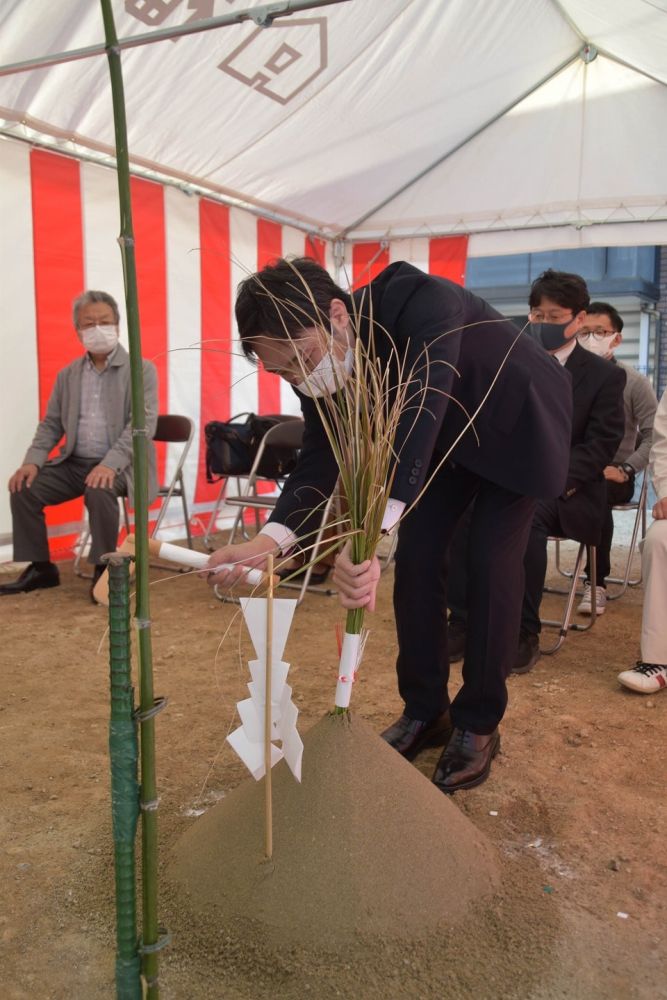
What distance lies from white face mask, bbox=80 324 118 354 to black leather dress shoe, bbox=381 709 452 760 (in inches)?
109

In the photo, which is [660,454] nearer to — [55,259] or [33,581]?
[33,581]

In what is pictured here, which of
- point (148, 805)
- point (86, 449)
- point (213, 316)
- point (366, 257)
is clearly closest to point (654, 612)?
point (148, 805)

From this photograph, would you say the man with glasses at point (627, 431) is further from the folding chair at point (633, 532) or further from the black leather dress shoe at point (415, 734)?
the black leather dress shoe at point (415, 734)

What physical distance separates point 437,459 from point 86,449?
2.76m

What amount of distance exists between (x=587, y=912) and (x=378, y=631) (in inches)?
79.9

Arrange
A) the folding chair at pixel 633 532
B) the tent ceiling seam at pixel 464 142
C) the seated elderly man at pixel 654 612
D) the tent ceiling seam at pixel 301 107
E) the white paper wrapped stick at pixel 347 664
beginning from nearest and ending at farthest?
the white paper wrapped stick at pixel 347 664 → the seated elderly man at pixel 654 612 → the folding chair at pixel 633 532 → the tent ceiling seam at pixel 301 107 → the tent ceiling seam at pixel 464 142

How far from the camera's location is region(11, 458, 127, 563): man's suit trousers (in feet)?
13.2

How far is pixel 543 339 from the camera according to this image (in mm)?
3270

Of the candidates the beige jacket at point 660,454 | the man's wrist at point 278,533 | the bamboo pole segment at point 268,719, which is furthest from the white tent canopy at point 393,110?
the bamboo pole segment at point 268,719

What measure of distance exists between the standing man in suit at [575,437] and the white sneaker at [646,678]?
1.22ft

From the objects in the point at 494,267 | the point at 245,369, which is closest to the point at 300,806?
the point at 245,369

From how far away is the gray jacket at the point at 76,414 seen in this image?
13.7 feet

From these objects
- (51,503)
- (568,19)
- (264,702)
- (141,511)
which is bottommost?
(51,503)

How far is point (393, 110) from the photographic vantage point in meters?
4.96
